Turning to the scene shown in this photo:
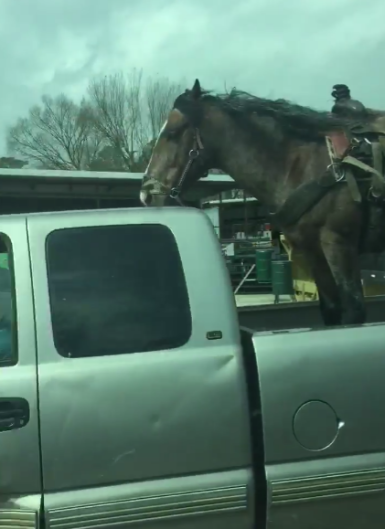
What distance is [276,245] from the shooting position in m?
16.3

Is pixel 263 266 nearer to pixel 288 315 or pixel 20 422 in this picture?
pixel 288 315

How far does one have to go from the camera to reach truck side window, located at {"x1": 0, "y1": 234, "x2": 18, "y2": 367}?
2.69 metres

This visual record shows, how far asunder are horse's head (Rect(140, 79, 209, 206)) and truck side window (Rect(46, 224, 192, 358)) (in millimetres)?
2116

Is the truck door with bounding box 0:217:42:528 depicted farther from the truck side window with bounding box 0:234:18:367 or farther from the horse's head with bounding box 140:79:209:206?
the horse's head with bounding box 140:79:209:206

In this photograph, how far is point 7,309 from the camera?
112 inches

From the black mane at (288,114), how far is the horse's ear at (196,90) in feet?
0.14

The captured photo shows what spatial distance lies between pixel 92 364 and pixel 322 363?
3.11 ft

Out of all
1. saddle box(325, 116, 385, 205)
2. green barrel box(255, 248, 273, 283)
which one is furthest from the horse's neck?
green barrel box(255, 248, 273, 283)

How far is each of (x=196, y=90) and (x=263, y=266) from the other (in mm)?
9661

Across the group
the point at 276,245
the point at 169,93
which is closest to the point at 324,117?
the point at 276,245

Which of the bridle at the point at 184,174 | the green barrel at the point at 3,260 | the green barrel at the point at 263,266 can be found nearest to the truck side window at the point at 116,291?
the green barrel at the point at 3,260

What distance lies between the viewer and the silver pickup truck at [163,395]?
259 centimetres

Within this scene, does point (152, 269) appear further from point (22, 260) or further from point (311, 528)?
point (311, 528)

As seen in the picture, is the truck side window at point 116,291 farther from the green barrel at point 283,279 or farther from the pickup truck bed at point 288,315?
→ the green barrel at point 283,279
